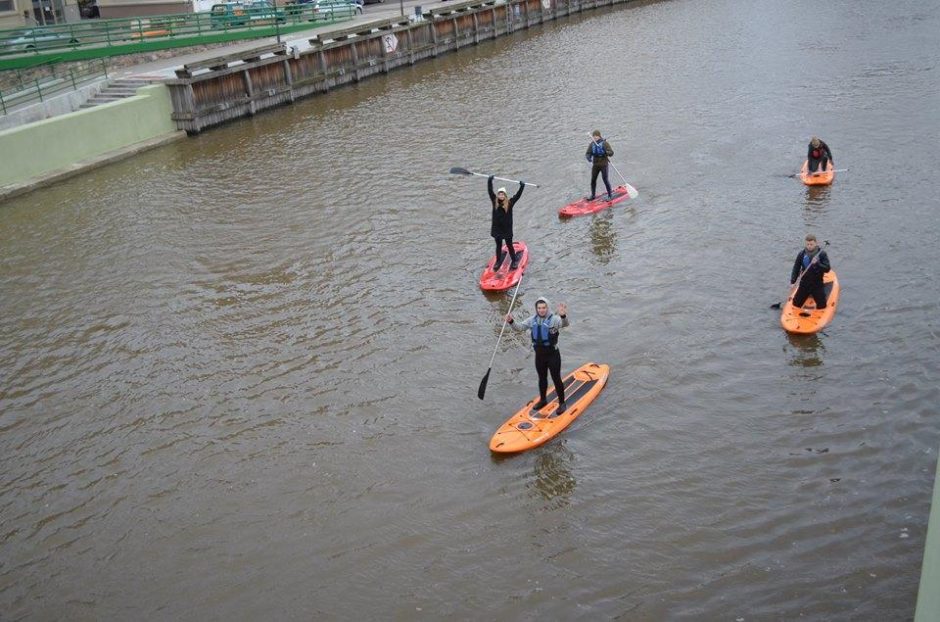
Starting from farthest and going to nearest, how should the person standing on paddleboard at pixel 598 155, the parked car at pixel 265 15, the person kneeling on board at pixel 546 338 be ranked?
the parked car at pixel 265 15, the person standing on paddleboard at pixel 598 155, the person kneeling on board at pixel 546 338

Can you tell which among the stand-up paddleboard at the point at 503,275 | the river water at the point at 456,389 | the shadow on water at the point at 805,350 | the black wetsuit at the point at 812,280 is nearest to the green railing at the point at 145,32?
the river water at the point at 456,389

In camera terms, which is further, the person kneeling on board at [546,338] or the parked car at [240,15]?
the parked car at [240,15]

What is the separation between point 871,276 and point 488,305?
7.33 meters

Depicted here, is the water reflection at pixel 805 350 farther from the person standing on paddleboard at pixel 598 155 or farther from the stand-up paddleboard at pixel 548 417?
the person standing on paddleboard at pixel 598 155

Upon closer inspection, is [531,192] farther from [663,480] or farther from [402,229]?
[663,480]

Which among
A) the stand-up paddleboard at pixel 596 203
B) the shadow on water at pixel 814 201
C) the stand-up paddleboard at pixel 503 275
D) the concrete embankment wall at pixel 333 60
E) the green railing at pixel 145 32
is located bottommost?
the shadow on water at pixel 814 201

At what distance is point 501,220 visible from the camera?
16.7 m

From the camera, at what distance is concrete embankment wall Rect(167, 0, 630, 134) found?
31578 millimetres

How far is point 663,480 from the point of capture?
11.0 metres

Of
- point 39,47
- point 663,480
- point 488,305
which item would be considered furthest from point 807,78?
point 39,47

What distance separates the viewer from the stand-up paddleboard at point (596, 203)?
20.5 m

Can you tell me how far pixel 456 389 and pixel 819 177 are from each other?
42.5 ft

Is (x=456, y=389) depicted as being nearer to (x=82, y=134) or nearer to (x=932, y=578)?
(x=932, y=578)

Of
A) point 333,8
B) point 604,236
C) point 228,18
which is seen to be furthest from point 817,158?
point 333,8
